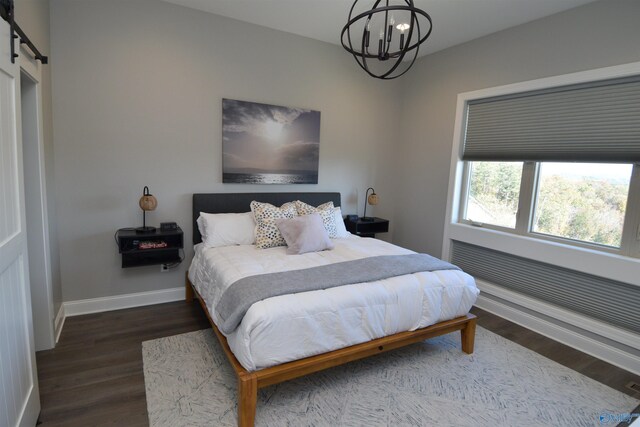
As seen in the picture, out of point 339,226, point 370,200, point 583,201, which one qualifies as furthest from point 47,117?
point 583,201

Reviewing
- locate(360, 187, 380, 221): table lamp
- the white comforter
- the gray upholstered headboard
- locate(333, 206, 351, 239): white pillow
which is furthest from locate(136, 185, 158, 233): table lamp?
locate(360, 187, 380, 221): table lamp

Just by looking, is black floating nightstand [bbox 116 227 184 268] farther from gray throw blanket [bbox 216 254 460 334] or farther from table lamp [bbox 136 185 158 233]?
gray throw blanket [bbox 216 254 460 334]

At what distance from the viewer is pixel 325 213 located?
11.7 ft

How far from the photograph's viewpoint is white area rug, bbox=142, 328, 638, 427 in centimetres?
202

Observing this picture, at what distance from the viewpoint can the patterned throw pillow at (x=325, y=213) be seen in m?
A: 3.50

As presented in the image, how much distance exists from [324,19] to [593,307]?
3583 mm

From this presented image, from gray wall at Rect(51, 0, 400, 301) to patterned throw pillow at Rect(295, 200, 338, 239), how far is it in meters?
0.53

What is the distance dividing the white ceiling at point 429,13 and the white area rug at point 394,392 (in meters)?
2.95

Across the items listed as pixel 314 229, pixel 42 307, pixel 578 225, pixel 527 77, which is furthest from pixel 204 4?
pixel 578 225

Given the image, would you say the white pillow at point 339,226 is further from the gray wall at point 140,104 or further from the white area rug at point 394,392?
the white area rug at point 394,392

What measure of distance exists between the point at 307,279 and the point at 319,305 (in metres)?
0.26

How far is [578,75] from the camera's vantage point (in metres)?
2.81

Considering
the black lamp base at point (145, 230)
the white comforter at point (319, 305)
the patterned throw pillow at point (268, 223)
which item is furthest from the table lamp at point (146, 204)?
the patterned throw pillow at point (268, 223)

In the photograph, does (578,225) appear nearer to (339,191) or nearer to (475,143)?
(475,143)
